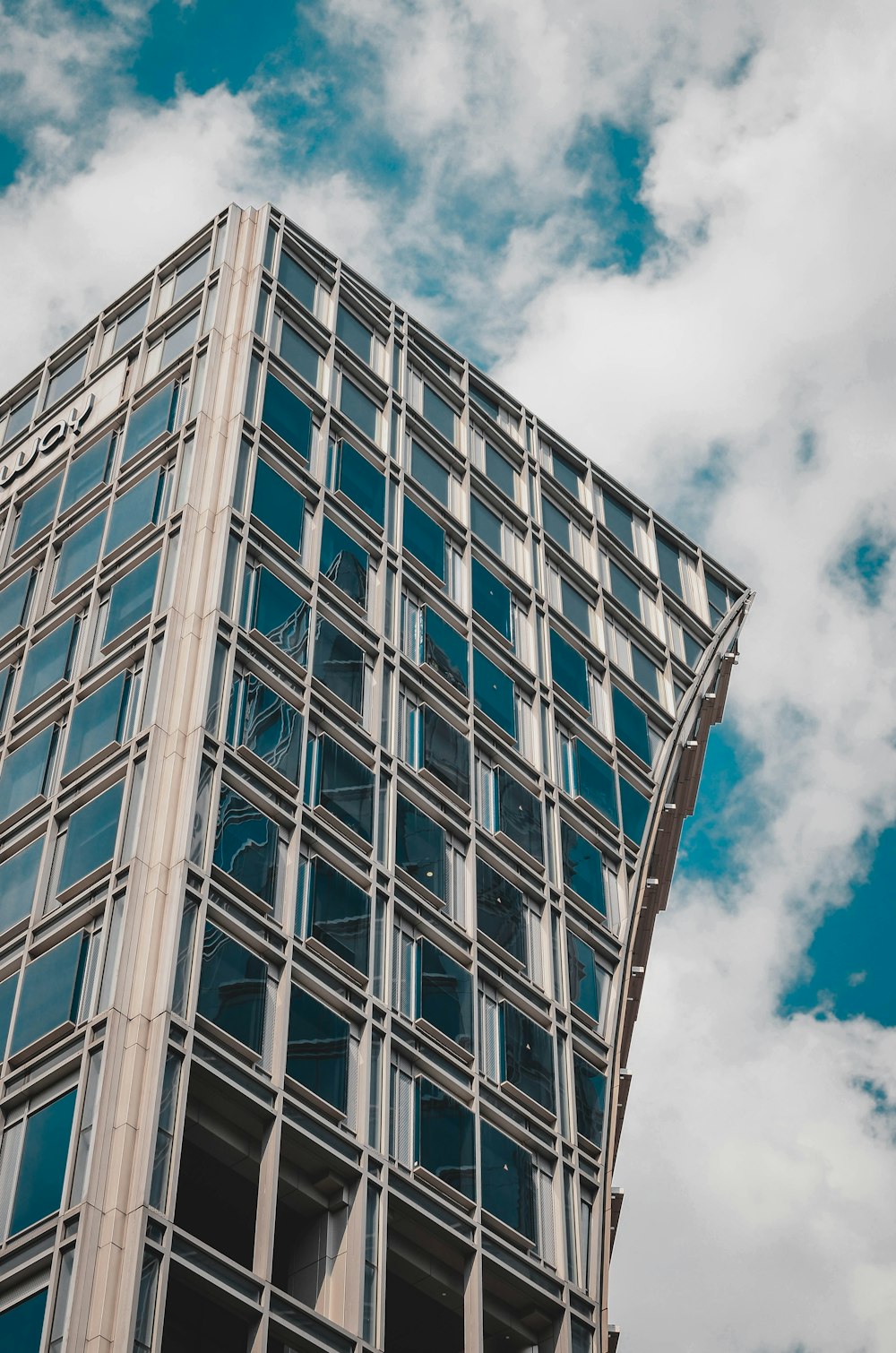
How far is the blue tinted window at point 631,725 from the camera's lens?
5497 cm

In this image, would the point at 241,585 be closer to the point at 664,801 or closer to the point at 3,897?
the point at 3,897

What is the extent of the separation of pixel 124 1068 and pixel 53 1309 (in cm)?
454

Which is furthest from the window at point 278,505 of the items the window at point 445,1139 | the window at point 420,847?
the window at point 445,1139

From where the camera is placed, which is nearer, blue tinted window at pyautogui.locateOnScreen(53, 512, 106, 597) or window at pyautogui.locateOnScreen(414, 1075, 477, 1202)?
window at pyautogui.locateOnScreen(414, 1075, 477, 1202)

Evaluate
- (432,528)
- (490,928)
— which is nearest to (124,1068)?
(490,928)

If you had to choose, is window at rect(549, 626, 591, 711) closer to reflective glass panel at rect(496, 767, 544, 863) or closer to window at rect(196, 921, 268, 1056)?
reflective glass panel at rect(496, 767, 544, 863)

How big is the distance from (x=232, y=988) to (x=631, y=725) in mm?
23380

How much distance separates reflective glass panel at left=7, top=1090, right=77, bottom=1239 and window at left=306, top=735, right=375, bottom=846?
10237 millimetres

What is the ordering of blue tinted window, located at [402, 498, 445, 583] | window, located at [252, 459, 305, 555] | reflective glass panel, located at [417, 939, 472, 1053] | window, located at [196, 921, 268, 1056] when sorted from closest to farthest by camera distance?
window, located at [196, 921, 268, 1056] < reflective glass panel, located at [417, 939, 472, 1053] < window, located at [252, 459, 305, 555] < blue tinted window, located at [402, 498, 445, 583]

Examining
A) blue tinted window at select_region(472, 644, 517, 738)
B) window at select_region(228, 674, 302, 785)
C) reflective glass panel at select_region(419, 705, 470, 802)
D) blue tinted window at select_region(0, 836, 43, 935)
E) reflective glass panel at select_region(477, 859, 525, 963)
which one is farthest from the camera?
blue tinted window at select_region(472, 644, 517, 738)

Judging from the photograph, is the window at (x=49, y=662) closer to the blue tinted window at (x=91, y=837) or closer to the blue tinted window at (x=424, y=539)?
the blue tinted window at (x=91, y=837)

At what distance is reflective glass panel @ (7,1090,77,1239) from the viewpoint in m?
31.1

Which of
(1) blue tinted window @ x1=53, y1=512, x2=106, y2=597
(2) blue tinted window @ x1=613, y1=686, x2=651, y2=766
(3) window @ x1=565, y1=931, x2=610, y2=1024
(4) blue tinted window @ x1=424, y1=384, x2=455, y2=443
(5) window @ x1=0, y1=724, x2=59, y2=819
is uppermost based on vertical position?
(4) blue tinted window @ x1=424, y1=384, x2=455, y2=443

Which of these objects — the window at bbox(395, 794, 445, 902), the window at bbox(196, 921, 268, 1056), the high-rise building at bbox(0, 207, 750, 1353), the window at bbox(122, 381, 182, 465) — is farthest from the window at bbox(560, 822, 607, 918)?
the window at bbox(122, 381, 182, 465)
